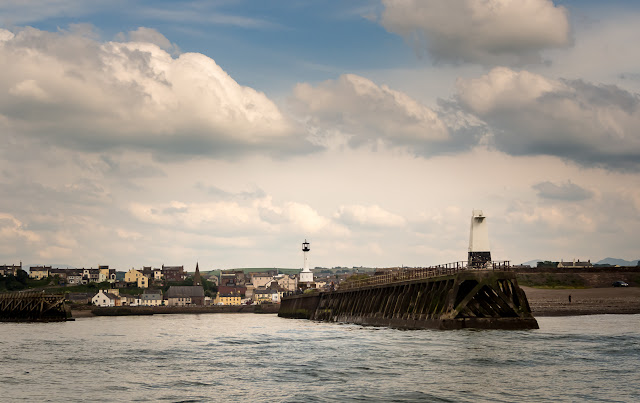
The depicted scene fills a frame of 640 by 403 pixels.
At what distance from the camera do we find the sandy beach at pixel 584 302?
8419 cm

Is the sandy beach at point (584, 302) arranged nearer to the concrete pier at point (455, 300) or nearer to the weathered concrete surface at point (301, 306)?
the weathered concrete surface at point (301, 306)

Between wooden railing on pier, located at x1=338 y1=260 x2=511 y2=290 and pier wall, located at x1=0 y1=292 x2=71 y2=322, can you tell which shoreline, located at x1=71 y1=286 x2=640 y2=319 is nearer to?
wooden railing on pier, located at x1=338 y1=260 x2=511 y2=290

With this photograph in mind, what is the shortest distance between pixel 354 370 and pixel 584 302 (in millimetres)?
64152

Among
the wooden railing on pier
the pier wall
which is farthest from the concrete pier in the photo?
the pier wall

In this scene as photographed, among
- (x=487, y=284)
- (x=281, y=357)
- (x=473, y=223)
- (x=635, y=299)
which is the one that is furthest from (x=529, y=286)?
(x=281, y=357)

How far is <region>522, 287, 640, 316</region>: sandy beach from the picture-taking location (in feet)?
276

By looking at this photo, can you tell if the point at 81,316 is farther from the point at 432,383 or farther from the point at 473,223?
the point at 432,383

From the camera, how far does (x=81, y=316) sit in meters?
153

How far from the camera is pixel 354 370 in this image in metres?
30.9

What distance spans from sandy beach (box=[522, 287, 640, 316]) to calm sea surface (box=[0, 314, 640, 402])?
38683mm

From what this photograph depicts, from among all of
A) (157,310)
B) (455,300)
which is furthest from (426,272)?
(157,310)

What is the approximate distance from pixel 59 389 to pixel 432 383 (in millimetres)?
14240

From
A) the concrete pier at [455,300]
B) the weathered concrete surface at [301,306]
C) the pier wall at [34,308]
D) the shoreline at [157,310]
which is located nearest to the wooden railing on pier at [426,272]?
the concrete pier at [455,300]

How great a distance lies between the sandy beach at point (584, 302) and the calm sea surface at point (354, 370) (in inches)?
1523
